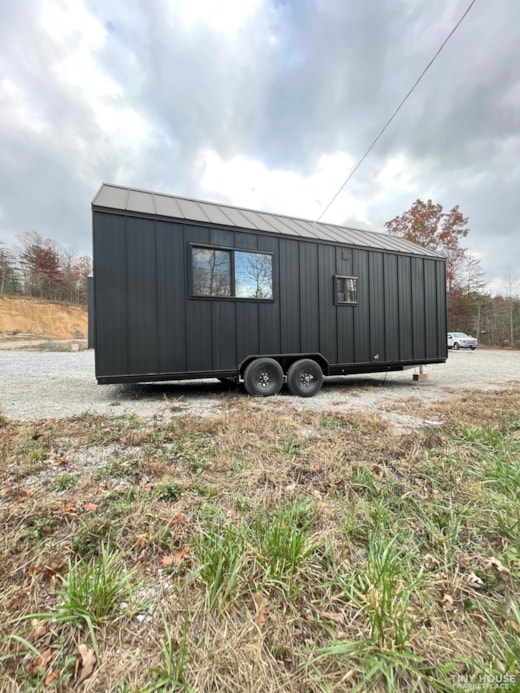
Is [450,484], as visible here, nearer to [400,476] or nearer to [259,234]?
[400,476]

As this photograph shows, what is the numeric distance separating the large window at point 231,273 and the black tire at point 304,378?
1.45 meters

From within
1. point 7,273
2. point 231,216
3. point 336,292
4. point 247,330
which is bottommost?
point 247,330

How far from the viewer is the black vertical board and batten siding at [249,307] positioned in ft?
14.3

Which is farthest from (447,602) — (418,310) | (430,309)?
(430,309)

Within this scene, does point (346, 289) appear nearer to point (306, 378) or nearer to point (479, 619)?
point (306, 378)

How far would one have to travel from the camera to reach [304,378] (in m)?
5.49

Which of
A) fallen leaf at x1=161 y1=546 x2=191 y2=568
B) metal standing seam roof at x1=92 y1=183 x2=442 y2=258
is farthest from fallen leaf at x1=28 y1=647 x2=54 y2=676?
metal standing seam roof at x1=92 y1=183 x2=442 y2=258

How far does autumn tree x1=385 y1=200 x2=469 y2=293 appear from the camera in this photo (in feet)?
57.0

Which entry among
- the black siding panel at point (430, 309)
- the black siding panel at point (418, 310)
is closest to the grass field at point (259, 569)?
the black siding panel at point (418, 310)

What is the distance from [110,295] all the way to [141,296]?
0.44 m

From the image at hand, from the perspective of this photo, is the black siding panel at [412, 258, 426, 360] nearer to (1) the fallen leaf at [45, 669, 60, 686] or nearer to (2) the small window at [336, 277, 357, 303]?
(2) the small window at [336, 277, 357, 303]

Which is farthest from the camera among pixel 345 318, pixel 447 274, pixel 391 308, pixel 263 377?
pixel 447 274

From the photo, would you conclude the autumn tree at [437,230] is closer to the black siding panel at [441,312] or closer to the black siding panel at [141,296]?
the black siding panel at [441,312]

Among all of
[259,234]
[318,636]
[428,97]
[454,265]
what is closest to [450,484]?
[318,636]
